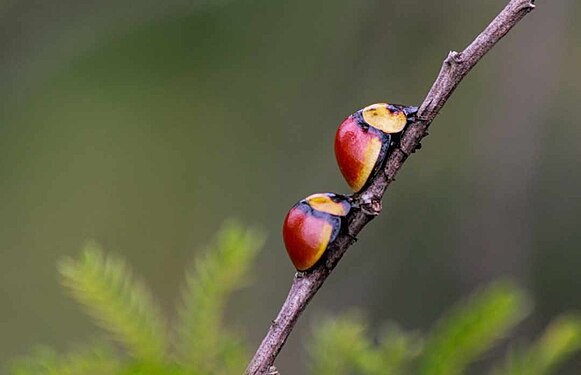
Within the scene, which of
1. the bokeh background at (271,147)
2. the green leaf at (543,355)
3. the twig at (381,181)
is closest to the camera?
the twig at (381,181)

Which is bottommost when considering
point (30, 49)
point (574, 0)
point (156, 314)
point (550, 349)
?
point (550, 349)

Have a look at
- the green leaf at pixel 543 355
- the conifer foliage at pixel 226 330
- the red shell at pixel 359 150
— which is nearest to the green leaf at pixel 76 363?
the conifer foliage at pixel 226 330

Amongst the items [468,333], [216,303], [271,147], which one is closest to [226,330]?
[216,303]

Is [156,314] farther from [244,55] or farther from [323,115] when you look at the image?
[244,55]

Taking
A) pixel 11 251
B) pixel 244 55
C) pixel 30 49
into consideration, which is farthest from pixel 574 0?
pixel 11 251

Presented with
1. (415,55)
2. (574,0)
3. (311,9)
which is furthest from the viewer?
(311,9)

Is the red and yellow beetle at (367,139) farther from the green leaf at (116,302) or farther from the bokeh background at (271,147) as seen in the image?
the bokeh background at (271,147)

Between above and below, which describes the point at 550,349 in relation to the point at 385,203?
below
